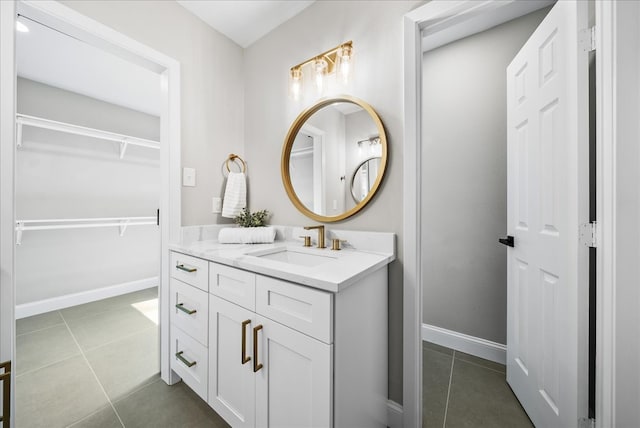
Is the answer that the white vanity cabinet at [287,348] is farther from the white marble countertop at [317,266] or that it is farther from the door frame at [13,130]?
the door frame at [13,130]

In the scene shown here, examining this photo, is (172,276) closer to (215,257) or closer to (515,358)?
(215,257)

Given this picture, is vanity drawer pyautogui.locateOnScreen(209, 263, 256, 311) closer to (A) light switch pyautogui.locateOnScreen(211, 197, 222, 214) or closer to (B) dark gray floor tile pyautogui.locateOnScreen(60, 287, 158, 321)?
(A) light switch pyautogui.locateOnScreen(211, 197, 222, 214)

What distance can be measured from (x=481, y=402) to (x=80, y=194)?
4.07 metres

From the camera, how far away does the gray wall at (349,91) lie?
124cm

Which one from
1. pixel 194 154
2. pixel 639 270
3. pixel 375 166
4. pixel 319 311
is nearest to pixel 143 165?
pixel 194 154

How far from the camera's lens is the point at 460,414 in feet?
4.25

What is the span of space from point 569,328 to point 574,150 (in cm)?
71

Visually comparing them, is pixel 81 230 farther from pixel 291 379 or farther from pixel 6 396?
pixel 291 379

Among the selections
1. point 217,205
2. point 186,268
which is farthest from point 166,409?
point 217,205

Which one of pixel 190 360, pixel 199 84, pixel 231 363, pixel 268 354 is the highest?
pixel 199 84

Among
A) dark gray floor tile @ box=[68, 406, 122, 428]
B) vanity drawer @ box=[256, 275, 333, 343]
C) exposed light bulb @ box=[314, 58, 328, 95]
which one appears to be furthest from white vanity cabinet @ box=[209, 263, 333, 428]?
exposed light bulb @ box=[314, 58, 328, 95]

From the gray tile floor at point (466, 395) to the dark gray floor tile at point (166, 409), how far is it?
3.76ft

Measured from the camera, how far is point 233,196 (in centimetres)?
184

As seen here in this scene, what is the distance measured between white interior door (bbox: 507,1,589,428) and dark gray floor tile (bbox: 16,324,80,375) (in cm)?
297
